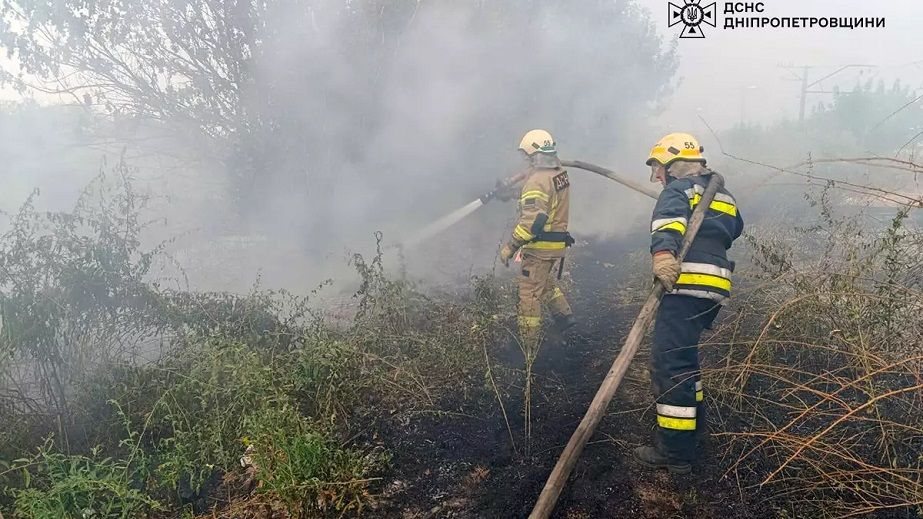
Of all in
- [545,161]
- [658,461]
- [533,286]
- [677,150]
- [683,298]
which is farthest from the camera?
[545,161]

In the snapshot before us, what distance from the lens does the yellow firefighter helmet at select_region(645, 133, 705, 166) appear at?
320 centimetres

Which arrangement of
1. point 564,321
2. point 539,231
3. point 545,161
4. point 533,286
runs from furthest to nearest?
1. point 564,321
2. point 545,161
3. point 533,286
4. point 539,231

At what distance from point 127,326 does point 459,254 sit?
5310mm

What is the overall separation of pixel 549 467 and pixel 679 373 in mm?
897

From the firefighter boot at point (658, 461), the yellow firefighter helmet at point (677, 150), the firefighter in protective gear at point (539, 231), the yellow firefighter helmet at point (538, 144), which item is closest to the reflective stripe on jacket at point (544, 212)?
the firefighter in protective gear at point (539, 231)

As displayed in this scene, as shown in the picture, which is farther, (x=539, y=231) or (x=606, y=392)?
(x=539, y=231)

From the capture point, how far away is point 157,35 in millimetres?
6676

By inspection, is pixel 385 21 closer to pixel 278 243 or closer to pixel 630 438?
pixel 278 243

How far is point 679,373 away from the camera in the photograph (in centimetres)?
293

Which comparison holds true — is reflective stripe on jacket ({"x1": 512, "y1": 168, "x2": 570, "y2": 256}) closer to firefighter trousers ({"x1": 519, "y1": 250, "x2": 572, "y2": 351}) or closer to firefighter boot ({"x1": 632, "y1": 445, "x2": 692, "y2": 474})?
firefighter trousers ({"x1": 519, "y1": 250, "x2": 572, "y2": 351})

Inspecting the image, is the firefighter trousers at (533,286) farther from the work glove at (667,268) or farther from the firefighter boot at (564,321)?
the work glove at (667,268)

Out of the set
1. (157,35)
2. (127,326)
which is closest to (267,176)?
(157,35)

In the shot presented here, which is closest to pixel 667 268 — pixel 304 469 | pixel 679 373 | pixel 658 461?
pixel 679 373

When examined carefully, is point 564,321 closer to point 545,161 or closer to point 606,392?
point 545,161
